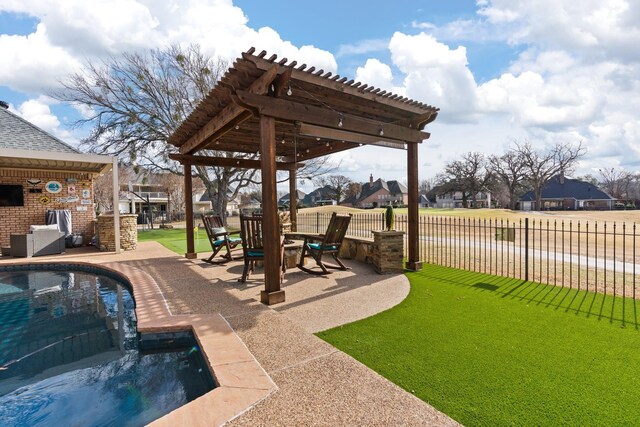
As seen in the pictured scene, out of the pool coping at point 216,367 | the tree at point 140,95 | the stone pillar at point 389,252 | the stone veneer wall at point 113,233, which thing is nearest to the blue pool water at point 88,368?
the pool coping at point 216,367

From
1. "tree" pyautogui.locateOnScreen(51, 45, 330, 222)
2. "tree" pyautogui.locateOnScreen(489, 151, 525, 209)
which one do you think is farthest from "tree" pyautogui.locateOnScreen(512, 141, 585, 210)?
"tree" pyautogui.locateOnScreen(51, 45, 330, 222)

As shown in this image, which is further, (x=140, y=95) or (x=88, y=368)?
(x=140, y=95)

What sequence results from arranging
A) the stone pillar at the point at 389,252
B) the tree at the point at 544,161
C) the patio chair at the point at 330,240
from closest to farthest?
the patio chair at the point at 330,240, the stone pillar at the point at 389,252, the tree at the point at 544,161

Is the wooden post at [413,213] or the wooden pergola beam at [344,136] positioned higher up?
the wooden pergola beam at [344,136]

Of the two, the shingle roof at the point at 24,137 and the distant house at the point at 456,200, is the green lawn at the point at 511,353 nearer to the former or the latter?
the shingle roof at the point at 24,137

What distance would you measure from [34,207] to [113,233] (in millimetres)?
2917

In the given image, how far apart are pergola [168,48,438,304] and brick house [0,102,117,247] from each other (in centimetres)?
458

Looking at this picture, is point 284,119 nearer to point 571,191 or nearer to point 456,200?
point 571,191

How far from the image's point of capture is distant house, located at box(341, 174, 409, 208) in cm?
6094

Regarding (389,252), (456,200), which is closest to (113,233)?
(389,252)

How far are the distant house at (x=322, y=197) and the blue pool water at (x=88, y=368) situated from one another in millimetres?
54500

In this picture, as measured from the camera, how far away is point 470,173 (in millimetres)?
48156

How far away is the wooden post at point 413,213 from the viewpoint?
6.39m

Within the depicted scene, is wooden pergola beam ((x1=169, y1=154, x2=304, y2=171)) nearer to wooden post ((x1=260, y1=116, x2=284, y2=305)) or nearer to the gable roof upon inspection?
wooden post ((x1=260, y1=116, x2=284, y2=305))
